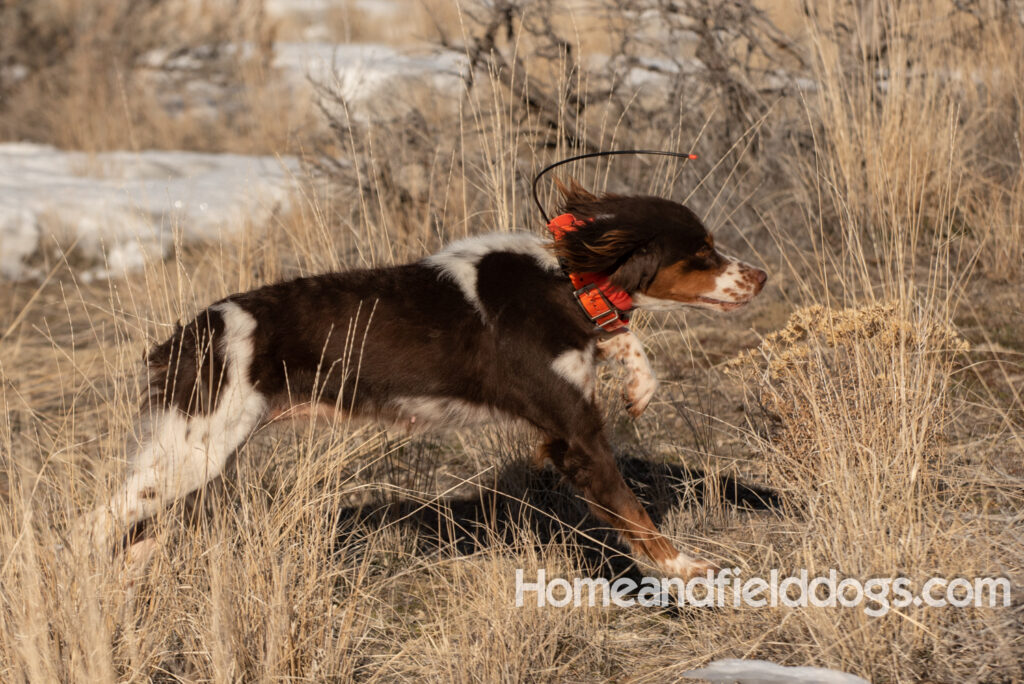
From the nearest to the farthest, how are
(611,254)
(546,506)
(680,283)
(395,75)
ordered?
(611,254) → (680,283) → (546,506) → (395,75)

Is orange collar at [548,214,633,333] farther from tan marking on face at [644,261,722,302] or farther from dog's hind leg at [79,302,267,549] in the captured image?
dog's hind leg at [79,302,267,549]

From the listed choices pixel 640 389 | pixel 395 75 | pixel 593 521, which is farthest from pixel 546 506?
pixel 395 75

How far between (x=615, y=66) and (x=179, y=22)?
25.4ft

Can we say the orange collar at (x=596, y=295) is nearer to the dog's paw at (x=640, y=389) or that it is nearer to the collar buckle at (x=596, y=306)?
A: the collar buckle at (x=596, y=306)

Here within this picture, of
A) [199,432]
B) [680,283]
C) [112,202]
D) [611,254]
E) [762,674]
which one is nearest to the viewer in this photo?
[762,674]

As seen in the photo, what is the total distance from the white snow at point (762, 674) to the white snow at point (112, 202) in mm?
3764

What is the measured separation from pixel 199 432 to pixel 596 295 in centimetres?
112

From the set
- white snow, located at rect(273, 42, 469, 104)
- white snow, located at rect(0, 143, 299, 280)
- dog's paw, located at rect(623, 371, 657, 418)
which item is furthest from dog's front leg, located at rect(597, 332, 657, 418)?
white snow, located at rect(0, 143, 299, 280)

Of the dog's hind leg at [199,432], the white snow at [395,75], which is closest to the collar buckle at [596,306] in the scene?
the dog's hind leg at [199,432]

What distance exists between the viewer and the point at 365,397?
2.97 m

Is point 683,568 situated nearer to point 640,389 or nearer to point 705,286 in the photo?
point 640,389

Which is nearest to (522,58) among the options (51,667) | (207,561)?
(207,561)

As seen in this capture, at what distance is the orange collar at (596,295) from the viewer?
2.94 meters

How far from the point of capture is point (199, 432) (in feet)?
9.15
